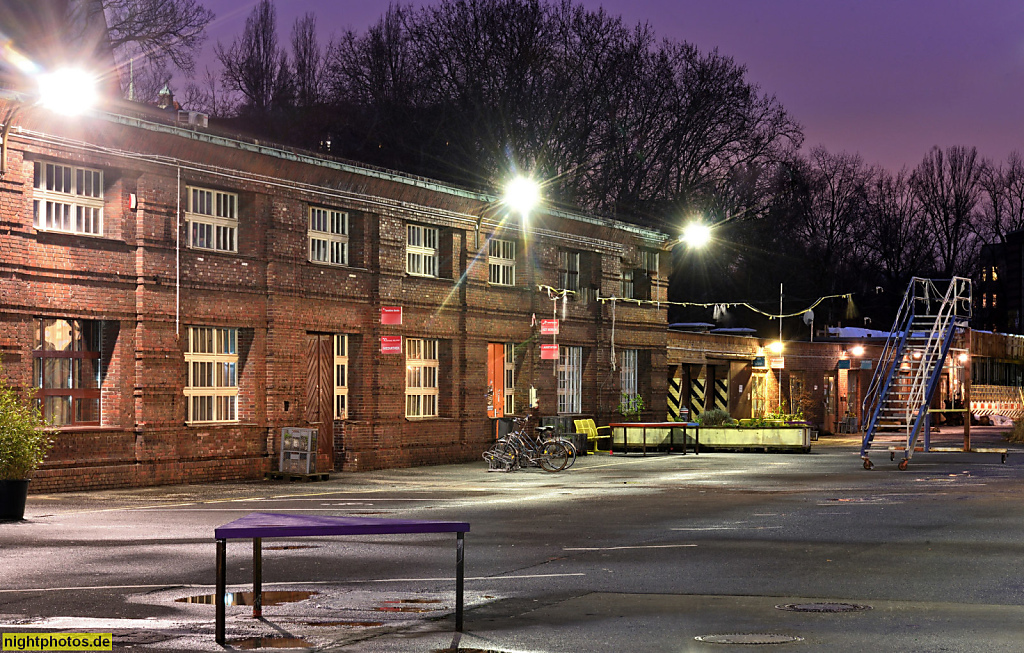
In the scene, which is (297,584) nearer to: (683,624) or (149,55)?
(683,624)

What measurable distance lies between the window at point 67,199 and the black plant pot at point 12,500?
773 cm

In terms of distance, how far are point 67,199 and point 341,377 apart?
9.50 metres

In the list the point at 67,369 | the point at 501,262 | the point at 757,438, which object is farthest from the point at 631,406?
the point at 67,369

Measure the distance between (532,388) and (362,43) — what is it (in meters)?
28.6

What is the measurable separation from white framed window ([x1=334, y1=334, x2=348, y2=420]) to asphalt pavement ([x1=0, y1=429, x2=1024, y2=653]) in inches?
308

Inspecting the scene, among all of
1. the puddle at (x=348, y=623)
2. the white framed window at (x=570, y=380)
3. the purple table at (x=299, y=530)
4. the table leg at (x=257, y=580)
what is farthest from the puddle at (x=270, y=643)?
the white framed window at (x=570, y=380)

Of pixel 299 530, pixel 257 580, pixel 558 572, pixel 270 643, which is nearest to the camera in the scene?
pixel 270 643

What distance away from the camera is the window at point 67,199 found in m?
25.2

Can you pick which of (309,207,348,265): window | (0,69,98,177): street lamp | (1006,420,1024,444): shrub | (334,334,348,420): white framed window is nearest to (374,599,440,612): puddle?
(0,69,98,177): street lamp

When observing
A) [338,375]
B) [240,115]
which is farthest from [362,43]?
[338,375]

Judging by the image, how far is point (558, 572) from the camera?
43.2ft

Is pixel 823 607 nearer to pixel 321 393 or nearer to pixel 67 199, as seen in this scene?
pixel 67 199

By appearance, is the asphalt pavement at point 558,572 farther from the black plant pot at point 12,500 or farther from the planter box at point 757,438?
the planter box at point 757,438

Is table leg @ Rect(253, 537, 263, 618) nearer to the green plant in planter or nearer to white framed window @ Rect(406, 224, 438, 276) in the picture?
white framed window @ Rect(406, 224, 438, 276)
